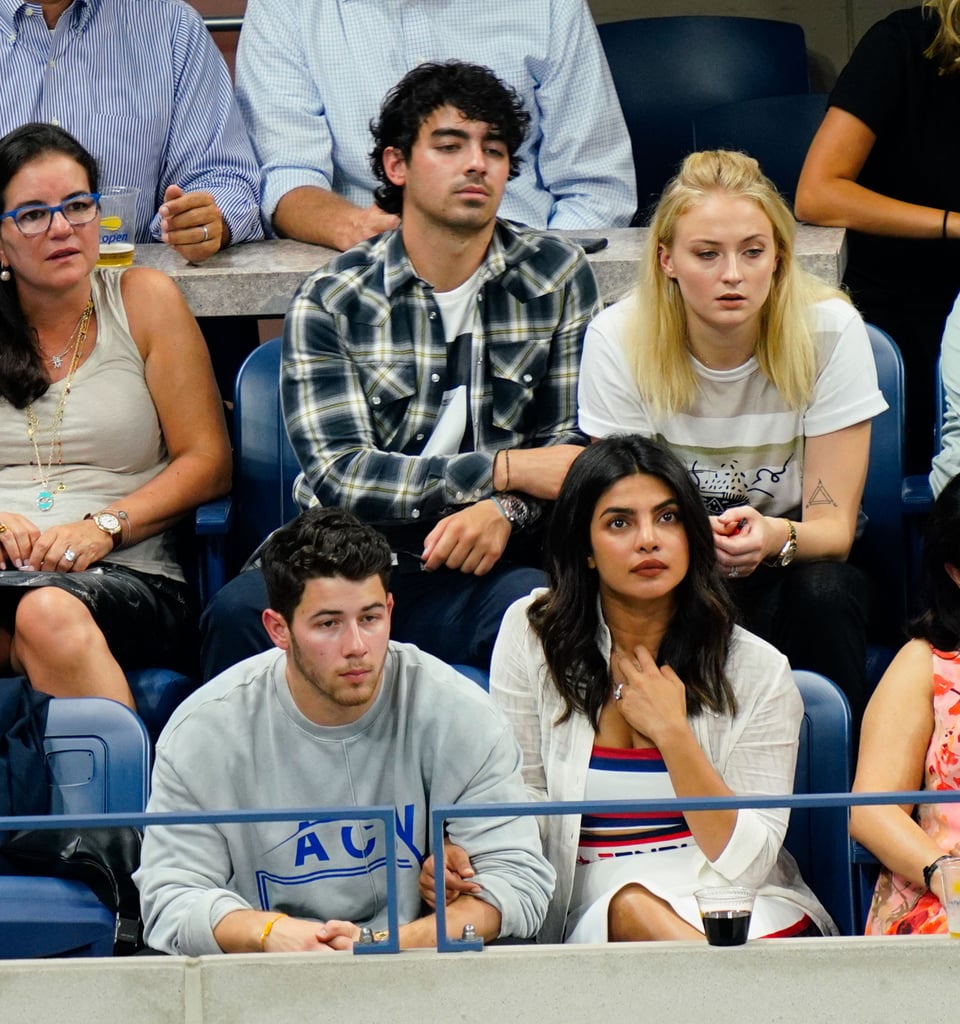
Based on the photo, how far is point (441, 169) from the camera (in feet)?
9.12

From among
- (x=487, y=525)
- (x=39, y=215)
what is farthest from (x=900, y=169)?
(x=39, y=215)

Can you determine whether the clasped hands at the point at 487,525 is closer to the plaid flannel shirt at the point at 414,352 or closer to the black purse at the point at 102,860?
the plaid flannel shirt at the point at 414,352

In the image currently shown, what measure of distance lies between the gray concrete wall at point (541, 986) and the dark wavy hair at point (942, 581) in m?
0.56

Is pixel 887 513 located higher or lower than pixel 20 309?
lower

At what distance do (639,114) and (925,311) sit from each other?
37.8 inches

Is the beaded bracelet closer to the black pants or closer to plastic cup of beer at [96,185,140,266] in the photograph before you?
the black pants

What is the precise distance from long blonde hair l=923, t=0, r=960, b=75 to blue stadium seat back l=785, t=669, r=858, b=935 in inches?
52.1

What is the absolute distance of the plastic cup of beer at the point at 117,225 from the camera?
9.93 feet

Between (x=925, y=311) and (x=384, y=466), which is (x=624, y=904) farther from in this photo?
(x=925, y=311)

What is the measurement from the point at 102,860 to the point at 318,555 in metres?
0.43

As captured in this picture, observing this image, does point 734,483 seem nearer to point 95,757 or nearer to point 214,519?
point 214,519

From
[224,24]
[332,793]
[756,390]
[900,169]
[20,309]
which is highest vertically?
[224,24]

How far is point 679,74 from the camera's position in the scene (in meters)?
3.86

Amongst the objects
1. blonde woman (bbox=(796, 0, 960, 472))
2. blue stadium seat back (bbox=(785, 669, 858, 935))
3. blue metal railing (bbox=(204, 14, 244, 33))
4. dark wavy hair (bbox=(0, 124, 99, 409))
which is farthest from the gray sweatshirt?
blue metal railing (bbox=(204, 14, 244, 33))
